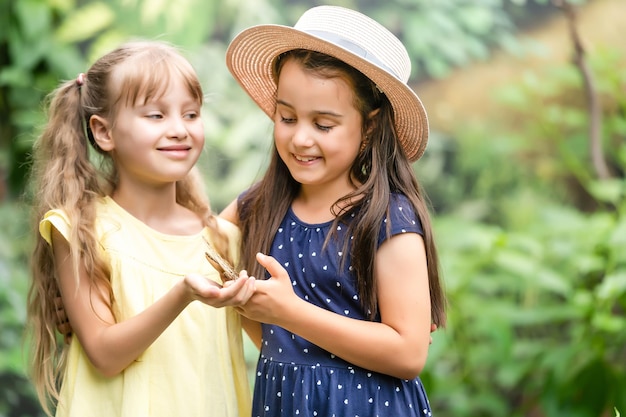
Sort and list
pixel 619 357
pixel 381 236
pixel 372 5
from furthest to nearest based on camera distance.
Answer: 1. pixel 372 5
2. pixel 619 357
3. pixel 381 236

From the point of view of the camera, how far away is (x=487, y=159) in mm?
4418

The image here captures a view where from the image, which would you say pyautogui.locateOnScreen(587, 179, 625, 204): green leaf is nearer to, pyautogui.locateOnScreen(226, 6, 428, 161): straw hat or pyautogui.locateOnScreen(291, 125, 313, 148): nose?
pyautogui.locateOnScreen(226, 6, 428, 161): straw hat

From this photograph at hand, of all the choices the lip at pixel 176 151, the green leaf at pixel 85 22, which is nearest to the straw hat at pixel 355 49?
the lip at pixel 176 151

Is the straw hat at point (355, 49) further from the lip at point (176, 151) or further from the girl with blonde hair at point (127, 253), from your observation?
the lip at point (176, 151)

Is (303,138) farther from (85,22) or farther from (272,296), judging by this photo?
(85,22)

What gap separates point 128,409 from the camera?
1956 millimetres

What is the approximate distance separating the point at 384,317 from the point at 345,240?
0.18 meters

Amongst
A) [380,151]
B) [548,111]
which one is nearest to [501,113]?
A: [548,111]

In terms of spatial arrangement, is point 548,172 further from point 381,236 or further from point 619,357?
point 381,236

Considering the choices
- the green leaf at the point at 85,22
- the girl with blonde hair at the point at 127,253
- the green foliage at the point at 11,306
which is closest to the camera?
the girl with blonde hair at the point at 127,253

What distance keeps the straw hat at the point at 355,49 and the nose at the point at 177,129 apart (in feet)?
0.75

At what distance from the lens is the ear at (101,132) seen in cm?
207

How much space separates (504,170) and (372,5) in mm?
1016

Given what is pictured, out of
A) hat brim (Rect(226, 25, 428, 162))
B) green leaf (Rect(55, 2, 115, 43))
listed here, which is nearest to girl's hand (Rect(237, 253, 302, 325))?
hat brim (Rect(226, 25, 428, 162))
